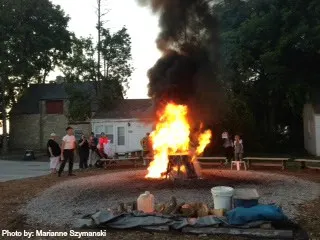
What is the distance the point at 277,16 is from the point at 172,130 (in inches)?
550

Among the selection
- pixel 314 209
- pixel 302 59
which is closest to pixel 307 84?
pixel 302 59

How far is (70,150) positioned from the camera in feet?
49.0

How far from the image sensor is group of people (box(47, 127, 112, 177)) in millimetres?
14943

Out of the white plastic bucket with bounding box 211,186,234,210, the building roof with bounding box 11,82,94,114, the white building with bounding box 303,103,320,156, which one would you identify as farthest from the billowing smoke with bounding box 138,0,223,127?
the building roof with bounding box 11,82,94,114

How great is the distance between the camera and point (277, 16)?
24.2 meters

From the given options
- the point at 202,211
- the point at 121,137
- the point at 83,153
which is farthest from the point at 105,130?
the point at 202,211

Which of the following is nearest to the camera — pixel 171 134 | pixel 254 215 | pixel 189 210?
pixel 254 215

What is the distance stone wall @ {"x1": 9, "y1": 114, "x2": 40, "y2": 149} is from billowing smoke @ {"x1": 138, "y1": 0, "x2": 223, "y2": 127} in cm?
2715

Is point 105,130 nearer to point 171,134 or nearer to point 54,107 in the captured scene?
point 54,107

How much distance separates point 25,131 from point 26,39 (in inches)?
356

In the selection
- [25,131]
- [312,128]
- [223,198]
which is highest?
[25,131]

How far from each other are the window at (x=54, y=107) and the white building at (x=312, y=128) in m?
22.3

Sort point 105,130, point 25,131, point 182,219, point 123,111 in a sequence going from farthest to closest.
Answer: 1. point 25,131
2. point 123,111
3. point 105,130
4. point 182,219

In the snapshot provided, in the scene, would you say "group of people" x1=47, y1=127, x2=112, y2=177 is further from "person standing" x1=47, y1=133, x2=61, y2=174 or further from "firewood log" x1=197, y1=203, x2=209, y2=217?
"firewood log" x1=197, y1=203, x2=209, y2=217
